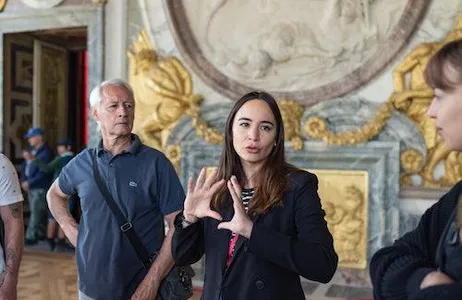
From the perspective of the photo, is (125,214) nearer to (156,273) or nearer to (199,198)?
(156,273)

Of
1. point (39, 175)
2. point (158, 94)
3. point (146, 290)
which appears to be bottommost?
point (39, 175)

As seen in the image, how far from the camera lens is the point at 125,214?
98.0 inches

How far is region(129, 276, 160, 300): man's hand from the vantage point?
2420 millimetres

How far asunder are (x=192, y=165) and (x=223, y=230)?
440 centimetres

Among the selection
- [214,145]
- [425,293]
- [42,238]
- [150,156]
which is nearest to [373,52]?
[214,145]

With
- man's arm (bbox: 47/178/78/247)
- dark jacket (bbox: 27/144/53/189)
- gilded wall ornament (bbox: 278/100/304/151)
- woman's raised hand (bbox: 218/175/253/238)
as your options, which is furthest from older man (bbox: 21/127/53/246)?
woman's raised hand (bbox: 218/175/253/238)

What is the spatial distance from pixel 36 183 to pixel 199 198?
6.35 metres

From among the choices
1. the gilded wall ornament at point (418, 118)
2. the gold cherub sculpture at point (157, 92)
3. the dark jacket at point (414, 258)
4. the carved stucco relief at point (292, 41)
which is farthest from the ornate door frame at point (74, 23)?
the dark jacket at point (414, 258)

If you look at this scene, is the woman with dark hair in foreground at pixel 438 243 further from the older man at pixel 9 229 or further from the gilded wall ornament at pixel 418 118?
the gilded wall ornament at pixel 418 118

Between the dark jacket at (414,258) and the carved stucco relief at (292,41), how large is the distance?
14.4ft

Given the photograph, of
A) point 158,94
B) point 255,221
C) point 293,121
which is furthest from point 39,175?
point 255,221

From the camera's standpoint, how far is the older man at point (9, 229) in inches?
97.4

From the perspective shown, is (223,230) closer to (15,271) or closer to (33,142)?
(15,271)

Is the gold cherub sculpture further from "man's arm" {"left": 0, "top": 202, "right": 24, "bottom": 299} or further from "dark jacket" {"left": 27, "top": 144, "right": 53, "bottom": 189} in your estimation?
"man's arm" {"left": 0, "top": 202, "right": 24, "bottom": 299}
